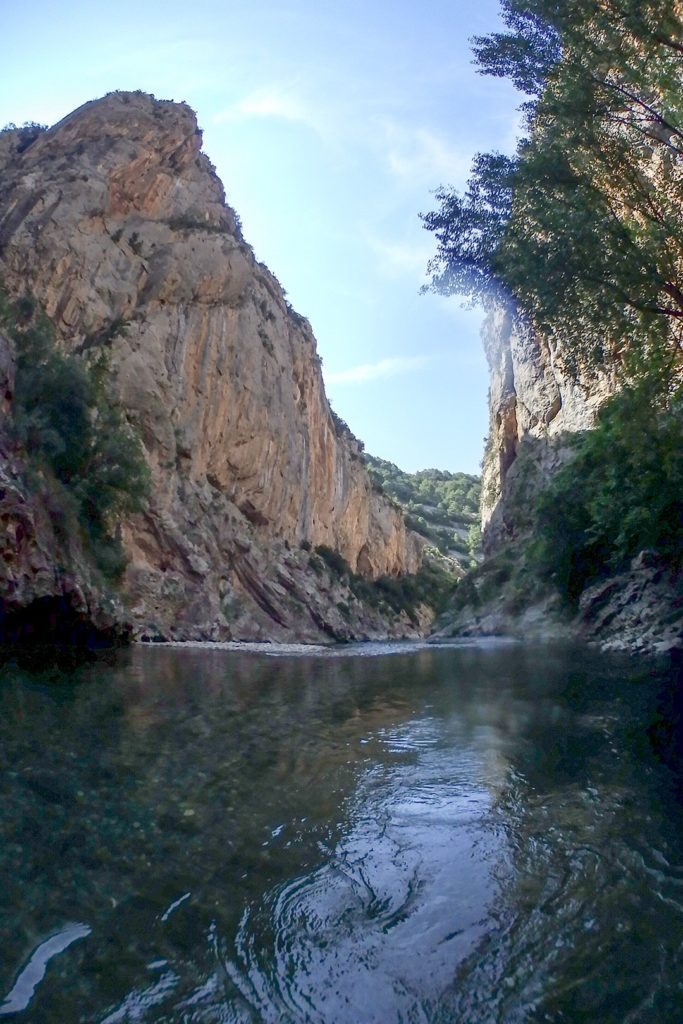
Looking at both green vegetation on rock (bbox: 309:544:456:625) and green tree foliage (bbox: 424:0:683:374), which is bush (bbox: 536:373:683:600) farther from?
green vegetation on rock (bbox: 309:544:456:625)

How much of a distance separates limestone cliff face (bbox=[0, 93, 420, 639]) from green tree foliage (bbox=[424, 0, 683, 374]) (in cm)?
2448

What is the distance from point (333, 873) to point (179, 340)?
154 ft

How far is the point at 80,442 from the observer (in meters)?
24.6

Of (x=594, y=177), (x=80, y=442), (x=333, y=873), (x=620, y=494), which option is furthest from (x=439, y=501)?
(x=333, y=873)

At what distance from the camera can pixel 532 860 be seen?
4.76m

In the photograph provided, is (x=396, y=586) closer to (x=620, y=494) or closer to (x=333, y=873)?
(x=620, y=494)

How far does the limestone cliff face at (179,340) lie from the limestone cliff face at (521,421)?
16576mm

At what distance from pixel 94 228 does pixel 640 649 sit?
131 ft

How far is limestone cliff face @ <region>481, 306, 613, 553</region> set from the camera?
174ft

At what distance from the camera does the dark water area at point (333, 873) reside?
3156 mm

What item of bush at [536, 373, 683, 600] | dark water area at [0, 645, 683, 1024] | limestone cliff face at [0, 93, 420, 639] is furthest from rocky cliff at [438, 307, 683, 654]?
limestone cliff face at [0, 93, 420, 639]

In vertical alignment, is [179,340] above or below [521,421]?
above

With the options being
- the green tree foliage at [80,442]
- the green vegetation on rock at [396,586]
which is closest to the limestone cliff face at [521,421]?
the green vegetation on rock at [396,586]

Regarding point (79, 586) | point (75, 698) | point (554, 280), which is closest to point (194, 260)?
point (79, 586)
